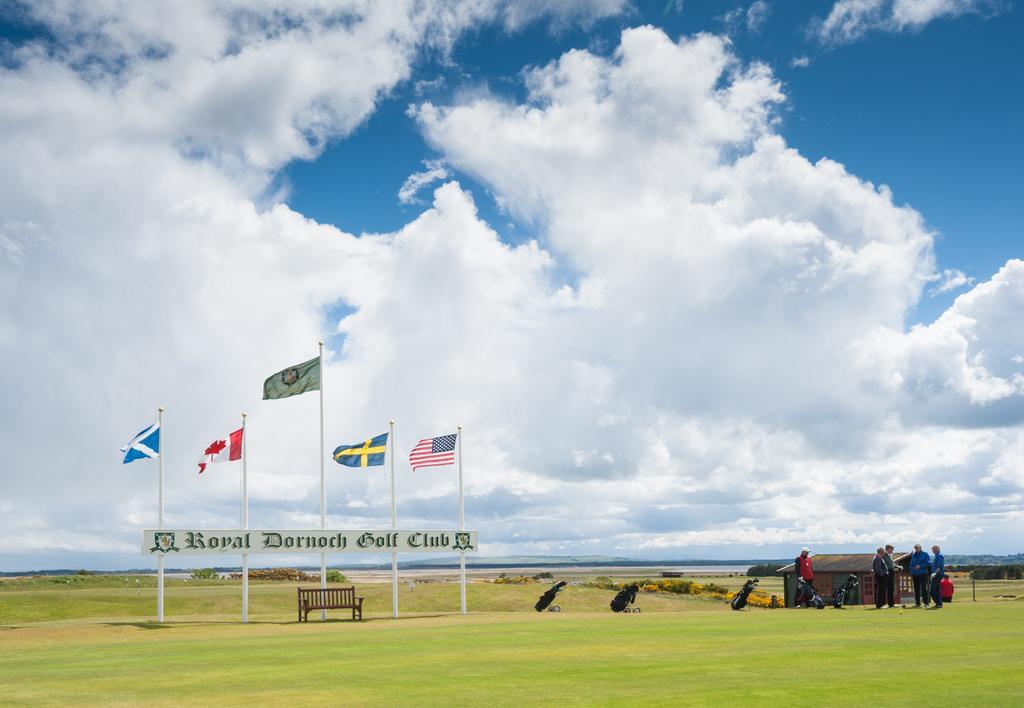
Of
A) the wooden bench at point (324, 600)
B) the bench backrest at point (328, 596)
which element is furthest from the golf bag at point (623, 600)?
the bench backrest at point (328, 596)

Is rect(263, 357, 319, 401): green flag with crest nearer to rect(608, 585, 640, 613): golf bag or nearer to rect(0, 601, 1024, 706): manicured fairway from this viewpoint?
rect(0, 601, 1024, 706): manicured fairway

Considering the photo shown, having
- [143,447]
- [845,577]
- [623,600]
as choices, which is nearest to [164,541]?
[143,447]

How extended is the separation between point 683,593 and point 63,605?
3568cm

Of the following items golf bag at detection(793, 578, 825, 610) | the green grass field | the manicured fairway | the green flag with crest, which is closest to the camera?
the manicured fairway

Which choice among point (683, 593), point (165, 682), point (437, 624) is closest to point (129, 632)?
point (437, 624)

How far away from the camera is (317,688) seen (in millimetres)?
15578

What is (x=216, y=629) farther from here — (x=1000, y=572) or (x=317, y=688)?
(x=1000, y=572)

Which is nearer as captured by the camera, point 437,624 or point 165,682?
point 165,682

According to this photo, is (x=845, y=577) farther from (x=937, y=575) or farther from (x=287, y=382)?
(x=287, y=382)

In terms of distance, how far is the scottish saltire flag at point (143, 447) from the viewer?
3731cm

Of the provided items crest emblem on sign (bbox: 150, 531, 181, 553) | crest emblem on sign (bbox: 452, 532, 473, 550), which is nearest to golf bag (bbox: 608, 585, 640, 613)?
crest emblem on sign (bbox: 452, 532, 473, 550)

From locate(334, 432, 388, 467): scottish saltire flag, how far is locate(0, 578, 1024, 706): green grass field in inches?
308

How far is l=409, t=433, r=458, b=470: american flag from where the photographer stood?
41.1 metres

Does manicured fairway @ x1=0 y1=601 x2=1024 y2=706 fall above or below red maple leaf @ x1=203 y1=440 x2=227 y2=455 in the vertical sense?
below
